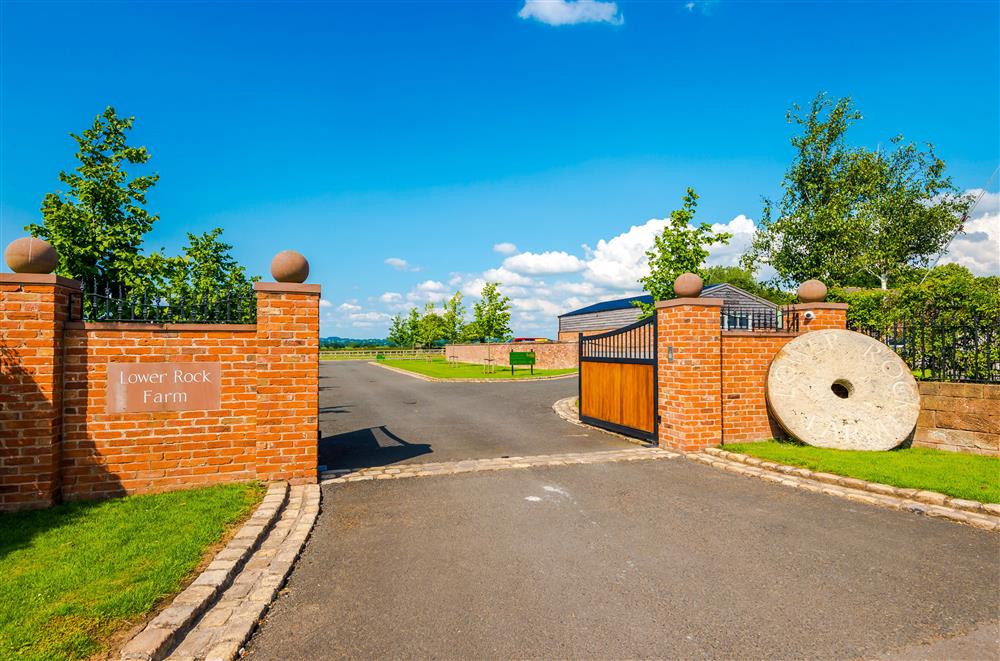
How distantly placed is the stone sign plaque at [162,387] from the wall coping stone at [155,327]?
42cm

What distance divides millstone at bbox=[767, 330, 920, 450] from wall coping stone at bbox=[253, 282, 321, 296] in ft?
23.9

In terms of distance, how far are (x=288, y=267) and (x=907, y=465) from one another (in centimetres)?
862

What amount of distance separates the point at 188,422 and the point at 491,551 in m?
4.21

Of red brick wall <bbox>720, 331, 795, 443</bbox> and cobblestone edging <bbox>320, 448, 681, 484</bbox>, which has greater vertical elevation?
red brick wall <bbox>720, 331, 795, 443</bbox>

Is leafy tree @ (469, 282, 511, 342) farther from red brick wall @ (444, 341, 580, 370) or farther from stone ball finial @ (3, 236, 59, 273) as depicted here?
stone ball finial @ (3, 236, 59, 273)

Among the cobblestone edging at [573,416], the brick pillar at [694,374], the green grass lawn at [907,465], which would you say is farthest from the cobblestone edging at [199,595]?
the green grass lawn at [907,465]

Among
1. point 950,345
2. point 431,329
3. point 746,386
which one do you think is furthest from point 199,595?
point 431,329

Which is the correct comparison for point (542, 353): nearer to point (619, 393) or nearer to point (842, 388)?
point (619, 393)

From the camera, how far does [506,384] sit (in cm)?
2300

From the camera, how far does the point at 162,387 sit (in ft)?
20.3

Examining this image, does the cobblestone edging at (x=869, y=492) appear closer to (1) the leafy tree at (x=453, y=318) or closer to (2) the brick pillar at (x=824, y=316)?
(2) the brick pillar at (x=824, y=316)

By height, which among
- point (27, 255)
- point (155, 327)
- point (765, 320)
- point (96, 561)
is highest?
point (27, 255)

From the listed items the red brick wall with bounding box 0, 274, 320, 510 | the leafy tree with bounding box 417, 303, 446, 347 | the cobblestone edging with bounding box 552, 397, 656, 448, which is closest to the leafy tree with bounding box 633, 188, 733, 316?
the cobblestone edging with bounding box 552, 397, 656, 448

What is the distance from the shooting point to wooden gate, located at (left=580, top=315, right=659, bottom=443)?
31.2ft
